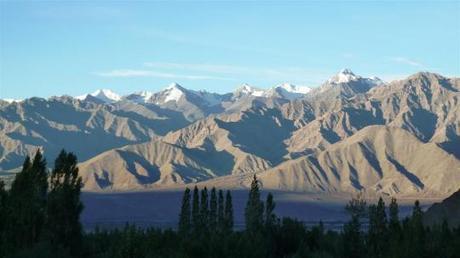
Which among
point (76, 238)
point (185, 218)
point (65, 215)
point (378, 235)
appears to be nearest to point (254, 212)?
point (185, 218)

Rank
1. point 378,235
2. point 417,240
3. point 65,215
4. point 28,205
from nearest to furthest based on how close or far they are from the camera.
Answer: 1. point 28,205
2. point 65,215
3. point 417,240
4. point 378,235

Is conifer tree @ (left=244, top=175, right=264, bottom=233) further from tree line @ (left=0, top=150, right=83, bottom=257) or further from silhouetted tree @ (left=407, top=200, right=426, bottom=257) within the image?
tree line @ (left=0, top=150, right=83, bottom=257)

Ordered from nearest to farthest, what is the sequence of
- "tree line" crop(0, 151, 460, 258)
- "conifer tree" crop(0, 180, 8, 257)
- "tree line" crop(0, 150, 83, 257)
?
1. "conifer tree" crop(0, 180, 8, 257)
2. "tree line" crop(0, 151, 460, 258)
3. "tree line" crop(0, 150, 83, 257)

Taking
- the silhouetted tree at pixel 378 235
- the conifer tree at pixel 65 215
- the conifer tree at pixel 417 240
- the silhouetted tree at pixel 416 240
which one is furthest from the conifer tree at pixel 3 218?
the silhouetted tree at pixel 378 235

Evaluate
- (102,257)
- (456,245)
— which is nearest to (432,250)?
(456,245)

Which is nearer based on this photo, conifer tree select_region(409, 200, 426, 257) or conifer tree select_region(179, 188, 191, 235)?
conifer tree select_region(409, 200, 426, 257)

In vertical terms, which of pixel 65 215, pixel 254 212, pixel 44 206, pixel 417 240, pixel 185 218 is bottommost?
pixel 417 240

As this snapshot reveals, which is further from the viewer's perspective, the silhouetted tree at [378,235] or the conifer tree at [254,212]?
the conifer tree at [254,212]

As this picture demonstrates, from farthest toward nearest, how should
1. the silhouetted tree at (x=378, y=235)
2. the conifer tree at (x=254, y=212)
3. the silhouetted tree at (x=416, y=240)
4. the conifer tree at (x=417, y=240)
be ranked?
the conifer tree at (x=254, y=212), the silhouetted tree at (x=378, y=235), the conifer tree at (x=417, y=240), the silhouetted tree at (x=416, y=240)

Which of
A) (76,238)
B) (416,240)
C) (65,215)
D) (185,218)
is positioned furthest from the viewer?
(185,218)

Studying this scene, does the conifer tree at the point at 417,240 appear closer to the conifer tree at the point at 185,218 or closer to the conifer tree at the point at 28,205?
the conifer tree at the point at 28,205

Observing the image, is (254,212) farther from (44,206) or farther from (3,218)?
(3,218)

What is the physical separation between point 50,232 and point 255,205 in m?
82.2

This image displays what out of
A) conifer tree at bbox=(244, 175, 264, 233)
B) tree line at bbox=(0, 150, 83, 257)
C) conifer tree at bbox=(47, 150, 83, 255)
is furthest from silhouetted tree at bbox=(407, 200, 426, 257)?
tree line at bbox=(0, 150, 83, 257)
